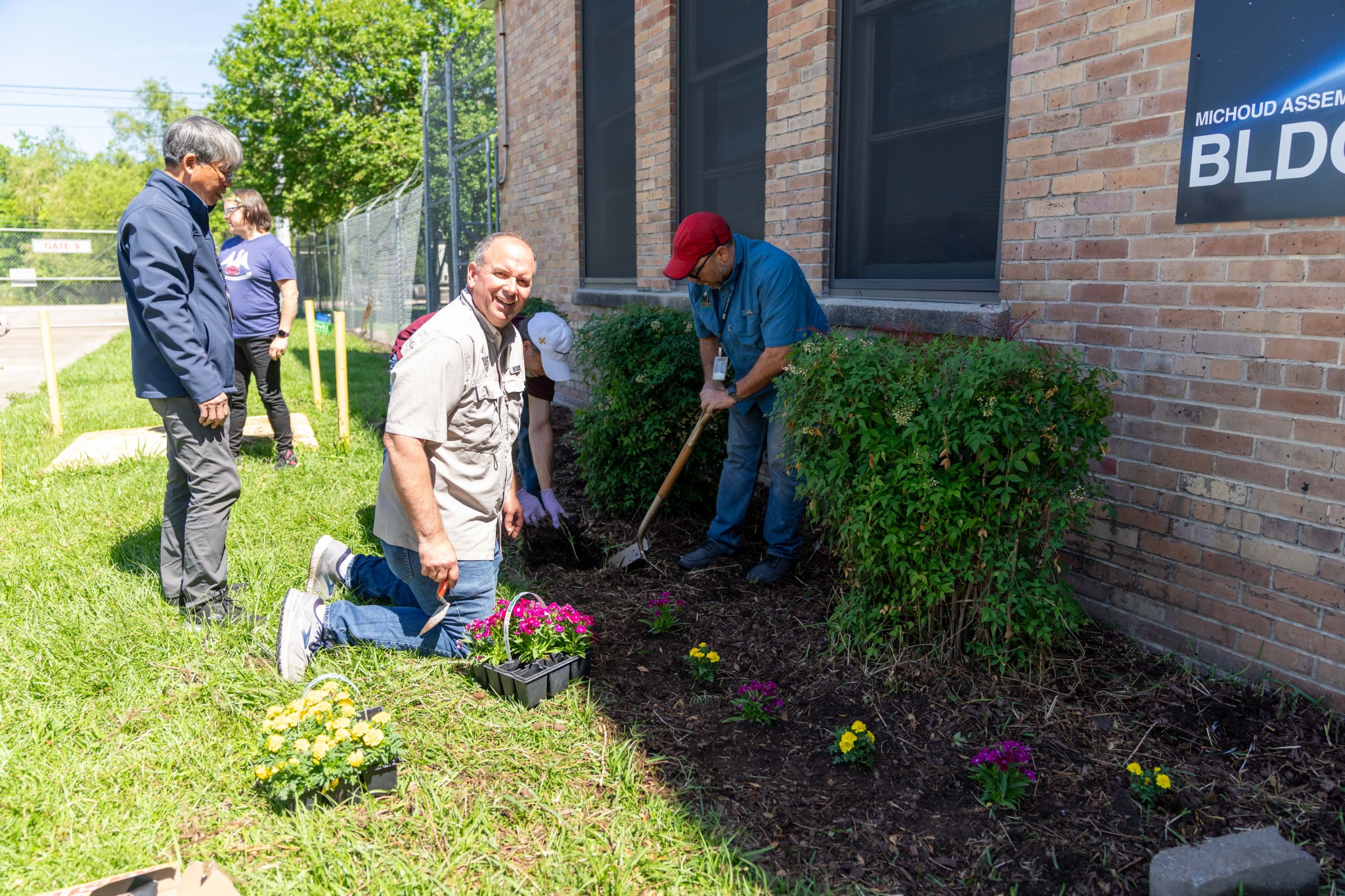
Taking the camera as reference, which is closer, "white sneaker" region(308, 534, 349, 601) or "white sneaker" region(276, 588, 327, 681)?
"white sneaker" region(276, 588, 327, 681)

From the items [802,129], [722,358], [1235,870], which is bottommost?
[1235,870]

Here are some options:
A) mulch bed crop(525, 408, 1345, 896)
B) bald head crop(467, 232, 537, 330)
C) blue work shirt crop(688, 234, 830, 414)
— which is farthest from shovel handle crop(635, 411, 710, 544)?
bald head crop(467, 232, 537, 330)

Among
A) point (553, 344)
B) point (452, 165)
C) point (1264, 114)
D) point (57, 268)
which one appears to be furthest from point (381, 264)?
point (57, 268)

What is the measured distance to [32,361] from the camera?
14656 millimetres

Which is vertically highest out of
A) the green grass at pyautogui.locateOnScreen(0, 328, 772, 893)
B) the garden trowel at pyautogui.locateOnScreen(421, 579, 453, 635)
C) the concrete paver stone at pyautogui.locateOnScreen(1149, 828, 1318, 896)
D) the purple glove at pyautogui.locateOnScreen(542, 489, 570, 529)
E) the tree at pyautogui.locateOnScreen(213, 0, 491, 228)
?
the tree at pyautogui.locateOnScreen(213, 0, 491, 228)

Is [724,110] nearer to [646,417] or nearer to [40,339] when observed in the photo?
[646,417]

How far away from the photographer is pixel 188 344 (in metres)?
3.56

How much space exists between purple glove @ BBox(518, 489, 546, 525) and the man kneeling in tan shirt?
1.04 meters

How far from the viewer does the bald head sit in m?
3.16

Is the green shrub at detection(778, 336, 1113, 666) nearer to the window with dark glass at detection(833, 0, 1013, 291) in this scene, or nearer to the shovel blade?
the window with dark glass at detection(833, 0, 1013, 291)

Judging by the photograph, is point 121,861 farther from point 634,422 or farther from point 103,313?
point 103,313

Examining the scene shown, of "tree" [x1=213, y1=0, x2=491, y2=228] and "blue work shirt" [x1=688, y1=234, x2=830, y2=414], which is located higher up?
"tree" [x1=213, y1=0, x2=491, y2=228]

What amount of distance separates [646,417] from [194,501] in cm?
240

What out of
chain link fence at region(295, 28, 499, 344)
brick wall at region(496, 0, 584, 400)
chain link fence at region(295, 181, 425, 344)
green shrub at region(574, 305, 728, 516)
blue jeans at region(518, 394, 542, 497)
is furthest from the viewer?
chain link fence at region(295, 181, 425, 344)
